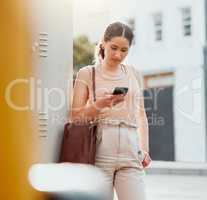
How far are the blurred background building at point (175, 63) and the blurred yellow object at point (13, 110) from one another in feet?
12.1

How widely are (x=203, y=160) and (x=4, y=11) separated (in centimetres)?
498

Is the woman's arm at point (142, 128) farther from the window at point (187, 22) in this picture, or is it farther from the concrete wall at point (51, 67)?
the window at point (187, 22)

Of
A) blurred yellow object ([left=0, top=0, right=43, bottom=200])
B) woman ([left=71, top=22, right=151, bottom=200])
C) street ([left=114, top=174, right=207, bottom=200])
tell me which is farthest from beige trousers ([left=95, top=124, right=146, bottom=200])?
street ([left=114, top=174, right=207, bottom=200])

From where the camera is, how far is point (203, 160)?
19.1 feet

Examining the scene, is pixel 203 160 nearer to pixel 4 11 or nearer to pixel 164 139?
pixel 164 139

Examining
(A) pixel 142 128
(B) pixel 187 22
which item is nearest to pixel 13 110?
(A) pixel 142 128

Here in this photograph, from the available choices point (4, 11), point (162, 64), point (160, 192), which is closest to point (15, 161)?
point (4, 11)

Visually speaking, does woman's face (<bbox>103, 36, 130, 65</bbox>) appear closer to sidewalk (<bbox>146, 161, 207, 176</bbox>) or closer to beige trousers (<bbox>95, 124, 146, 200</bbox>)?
beige trousers (<bbox>95, 124, 146, 200</bbox>)

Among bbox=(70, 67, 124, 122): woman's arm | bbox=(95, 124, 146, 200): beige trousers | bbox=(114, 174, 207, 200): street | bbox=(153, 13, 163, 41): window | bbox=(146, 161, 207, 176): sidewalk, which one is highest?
bbox=(153, 13, 163, 41): window

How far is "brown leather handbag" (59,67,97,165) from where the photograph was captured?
130 centimetres

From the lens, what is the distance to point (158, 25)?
5664mm

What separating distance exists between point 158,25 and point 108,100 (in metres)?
4.50

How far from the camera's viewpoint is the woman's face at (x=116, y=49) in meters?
1.36

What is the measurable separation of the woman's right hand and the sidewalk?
4286mm
